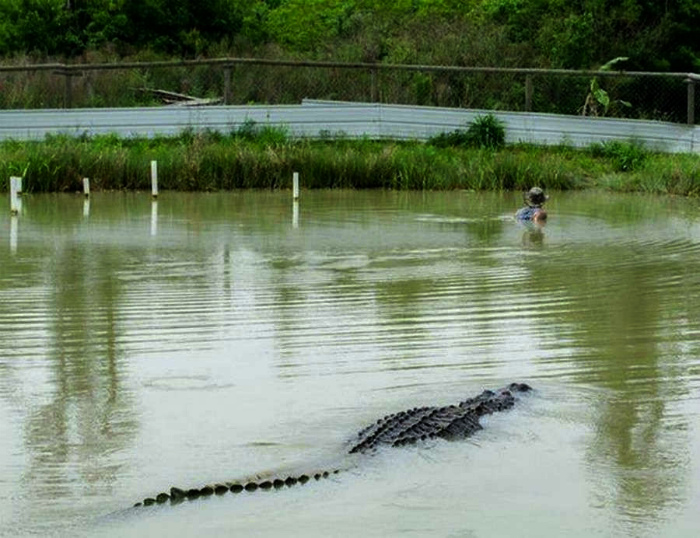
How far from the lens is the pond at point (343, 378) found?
7789 millimetres

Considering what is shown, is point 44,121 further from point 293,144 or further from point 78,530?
point 78,530

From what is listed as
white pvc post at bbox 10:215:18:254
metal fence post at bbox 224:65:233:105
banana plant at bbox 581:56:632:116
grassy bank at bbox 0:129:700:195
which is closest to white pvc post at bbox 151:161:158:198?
grassy bank at bbox 0:129:700:195

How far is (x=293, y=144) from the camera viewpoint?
3009 cm

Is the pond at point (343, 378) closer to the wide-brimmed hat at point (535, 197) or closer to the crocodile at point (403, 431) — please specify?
the crocodile at point (403, 431)

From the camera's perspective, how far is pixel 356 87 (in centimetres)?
3550

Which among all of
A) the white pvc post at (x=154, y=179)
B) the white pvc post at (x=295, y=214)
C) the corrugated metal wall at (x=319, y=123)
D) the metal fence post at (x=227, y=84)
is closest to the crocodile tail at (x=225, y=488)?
the white pvc post at (x=295, y=214)

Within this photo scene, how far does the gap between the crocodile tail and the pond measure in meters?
0.05

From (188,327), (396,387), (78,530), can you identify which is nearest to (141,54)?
(188,327)

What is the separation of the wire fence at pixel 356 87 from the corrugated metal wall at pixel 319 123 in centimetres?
114

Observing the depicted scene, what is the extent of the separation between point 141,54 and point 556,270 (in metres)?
25.4

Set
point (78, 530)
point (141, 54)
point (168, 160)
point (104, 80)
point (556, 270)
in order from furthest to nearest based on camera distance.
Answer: point (141, 54) < point (104, 80) < point (168, 160) < point (556, 270) < point (78, 530)

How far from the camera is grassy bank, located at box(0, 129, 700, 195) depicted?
27812 millimetres

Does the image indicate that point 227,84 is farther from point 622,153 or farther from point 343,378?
point 343,378

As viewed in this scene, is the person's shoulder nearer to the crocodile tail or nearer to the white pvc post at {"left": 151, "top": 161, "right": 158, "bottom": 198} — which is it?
the white pvc post at {"left": 151, "top": 161, "right": 158, "bottom": 198}
